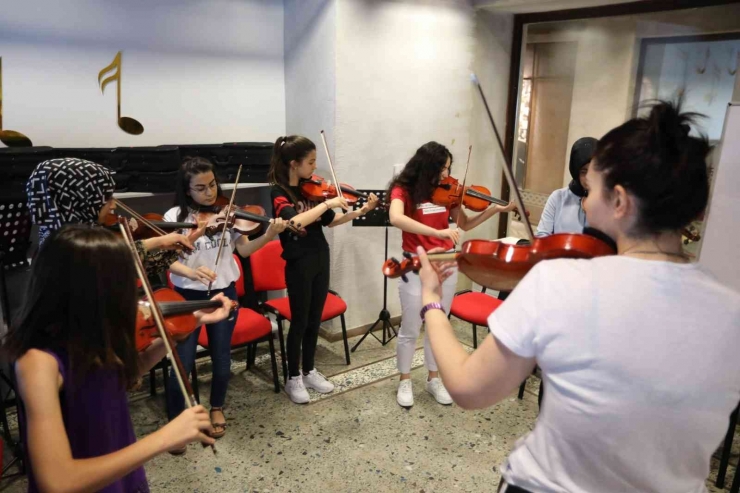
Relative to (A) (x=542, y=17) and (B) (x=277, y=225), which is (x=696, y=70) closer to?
(A) (x=542, y=17)

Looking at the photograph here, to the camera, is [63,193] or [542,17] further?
[542,17]

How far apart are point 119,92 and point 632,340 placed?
3.36 metres

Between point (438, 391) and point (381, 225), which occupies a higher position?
point (381, 225)

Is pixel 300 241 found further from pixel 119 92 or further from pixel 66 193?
pixel 119 92

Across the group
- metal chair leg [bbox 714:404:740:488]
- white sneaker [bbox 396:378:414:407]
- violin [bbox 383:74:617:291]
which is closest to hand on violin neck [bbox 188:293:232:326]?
violin [bbox 383:74:617:291]

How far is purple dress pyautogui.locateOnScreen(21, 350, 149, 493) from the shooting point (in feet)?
4.05

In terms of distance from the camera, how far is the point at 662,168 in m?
0.95

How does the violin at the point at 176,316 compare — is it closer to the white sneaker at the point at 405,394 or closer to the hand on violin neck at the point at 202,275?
the hand on violin neck at the point at 202,275

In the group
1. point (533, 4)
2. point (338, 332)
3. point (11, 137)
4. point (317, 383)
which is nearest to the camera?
point (11, 137)

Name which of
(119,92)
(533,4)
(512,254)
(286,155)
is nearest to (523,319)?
(512,254)

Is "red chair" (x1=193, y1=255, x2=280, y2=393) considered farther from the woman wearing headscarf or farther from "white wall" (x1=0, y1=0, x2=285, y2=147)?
the woman wearing headscarf

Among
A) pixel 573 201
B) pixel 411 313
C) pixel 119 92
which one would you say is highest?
pixel 119 92

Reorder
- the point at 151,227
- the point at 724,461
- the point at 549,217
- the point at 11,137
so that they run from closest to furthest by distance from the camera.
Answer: the point at 151,227, the point at 724,461, the point at 549,217, the point at 11,137

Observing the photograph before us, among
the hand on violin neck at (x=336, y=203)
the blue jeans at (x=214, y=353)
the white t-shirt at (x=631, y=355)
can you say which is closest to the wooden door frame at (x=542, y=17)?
the hand on violin neck at (x=336, y=203)
